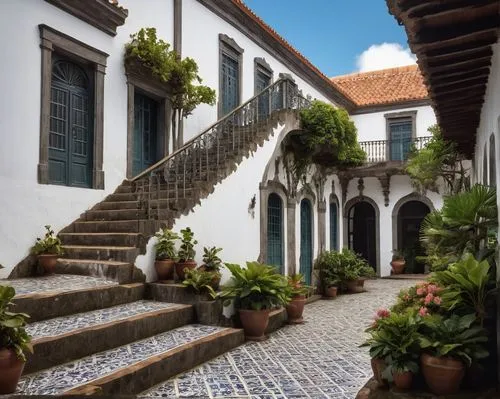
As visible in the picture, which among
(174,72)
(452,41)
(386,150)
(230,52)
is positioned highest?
(230,52)

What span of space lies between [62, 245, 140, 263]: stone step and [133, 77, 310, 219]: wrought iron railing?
75cm

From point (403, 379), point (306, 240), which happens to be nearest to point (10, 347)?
point (403, 379)

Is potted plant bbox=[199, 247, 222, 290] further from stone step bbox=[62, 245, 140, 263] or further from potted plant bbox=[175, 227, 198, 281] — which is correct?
stone step bbox=[62, 245, 140, 263]

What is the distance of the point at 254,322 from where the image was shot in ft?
23.1

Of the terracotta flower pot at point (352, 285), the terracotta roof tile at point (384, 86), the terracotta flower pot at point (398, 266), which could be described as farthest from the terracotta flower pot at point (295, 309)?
the terracotta roof tile at point (384, 86)

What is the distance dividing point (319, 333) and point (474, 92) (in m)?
4.53

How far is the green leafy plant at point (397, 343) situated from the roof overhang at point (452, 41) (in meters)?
2.55

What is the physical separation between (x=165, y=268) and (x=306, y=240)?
7.48 m

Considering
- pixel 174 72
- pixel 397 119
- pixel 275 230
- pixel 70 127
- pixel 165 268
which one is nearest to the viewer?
pixel 165 268

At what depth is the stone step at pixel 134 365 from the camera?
3955 millimetres

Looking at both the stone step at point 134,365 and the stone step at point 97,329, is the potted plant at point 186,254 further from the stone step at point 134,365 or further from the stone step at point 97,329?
the stone step at point 134,365

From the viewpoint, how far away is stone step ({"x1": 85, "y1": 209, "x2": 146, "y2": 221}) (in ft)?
24.6

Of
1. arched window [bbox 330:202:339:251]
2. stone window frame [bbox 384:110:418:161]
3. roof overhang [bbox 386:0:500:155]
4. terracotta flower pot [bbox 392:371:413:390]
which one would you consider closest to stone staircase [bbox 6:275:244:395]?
terracotta flower pot [bbox 392:371:413:390]

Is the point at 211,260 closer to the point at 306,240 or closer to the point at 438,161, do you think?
the point at 306,240
